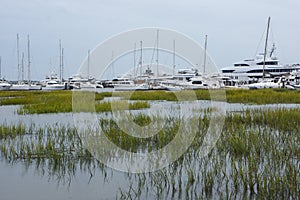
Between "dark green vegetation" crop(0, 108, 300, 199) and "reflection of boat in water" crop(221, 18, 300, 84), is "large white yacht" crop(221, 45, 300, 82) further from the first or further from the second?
"dark green vegetation" crop(0, 108, 300, 199)

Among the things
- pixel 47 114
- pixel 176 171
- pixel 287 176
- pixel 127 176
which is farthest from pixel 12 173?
pixel 47 114

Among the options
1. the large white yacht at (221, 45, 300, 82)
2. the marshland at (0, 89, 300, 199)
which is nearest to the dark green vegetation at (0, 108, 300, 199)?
the marshland at (0, 89, 300, 199)

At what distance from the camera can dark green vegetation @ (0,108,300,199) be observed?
5508mm

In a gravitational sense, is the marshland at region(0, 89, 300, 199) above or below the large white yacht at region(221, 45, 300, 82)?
below

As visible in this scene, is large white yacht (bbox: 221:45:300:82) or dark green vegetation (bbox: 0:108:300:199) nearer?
dark green vegetation (bbox: 0:108:300:199)

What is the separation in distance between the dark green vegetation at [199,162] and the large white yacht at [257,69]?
146 feet

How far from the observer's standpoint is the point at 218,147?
7.95m

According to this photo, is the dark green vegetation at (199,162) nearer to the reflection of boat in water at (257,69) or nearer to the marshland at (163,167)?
the marshland at (163,167)

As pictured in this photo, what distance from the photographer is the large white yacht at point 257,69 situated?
5279cm

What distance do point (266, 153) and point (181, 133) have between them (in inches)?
95.7

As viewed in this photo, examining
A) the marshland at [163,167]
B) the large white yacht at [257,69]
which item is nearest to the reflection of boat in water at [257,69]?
the large white yacht at [257,69]

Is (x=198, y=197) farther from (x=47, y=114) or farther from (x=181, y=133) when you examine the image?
(x=47, y=114)

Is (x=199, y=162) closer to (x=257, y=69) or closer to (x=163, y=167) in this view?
(x=163, y=167)

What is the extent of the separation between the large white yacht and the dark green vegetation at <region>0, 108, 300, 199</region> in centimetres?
4435
